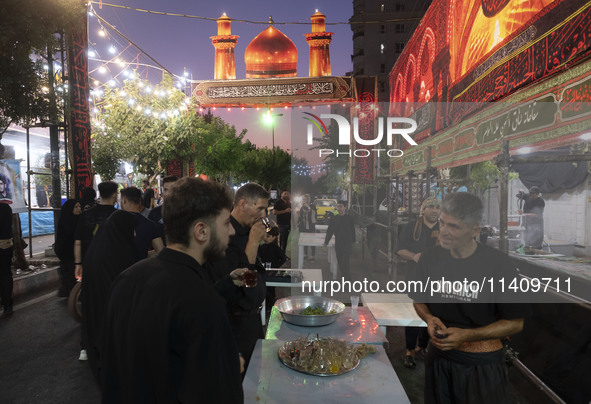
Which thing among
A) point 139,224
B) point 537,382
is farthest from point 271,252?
point 537,382

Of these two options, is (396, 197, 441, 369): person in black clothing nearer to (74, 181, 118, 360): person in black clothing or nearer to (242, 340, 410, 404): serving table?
(242, 340, 410, 404): serving table

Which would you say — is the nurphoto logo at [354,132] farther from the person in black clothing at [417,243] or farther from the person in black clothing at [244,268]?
the person in black clothing at [417,243]

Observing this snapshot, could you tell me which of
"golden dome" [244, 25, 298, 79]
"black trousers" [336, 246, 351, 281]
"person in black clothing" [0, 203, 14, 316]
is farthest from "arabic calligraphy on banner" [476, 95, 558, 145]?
"golden dome" [244, 25, 298, 79]

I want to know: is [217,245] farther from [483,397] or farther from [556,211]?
[556,211]

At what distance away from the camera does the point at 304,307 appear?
3.53 meters

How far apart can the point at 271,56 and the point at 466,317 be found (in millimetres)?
17379

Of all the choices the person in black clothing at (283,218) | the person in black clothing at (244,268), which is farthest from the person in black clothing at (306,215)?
the person in black clothing at (283,218)

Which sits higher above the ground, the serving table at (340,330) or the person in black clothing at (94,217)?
the person in black clothing at (94,217)

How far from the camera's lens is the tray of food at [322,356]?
2314 mm

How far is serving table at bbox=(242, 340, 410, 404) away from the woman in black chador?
2357 mm

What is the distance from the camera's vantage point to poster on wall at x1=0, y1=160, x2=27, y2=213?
7.00m

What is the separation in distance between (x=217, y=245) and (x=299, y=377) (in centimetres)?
116

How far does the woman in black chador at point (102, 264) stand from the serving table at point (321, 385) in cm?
236

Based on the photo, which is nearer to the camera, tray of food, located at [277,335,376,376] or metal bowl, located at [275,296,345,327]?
tray of food, located at [277,335,376,376]
